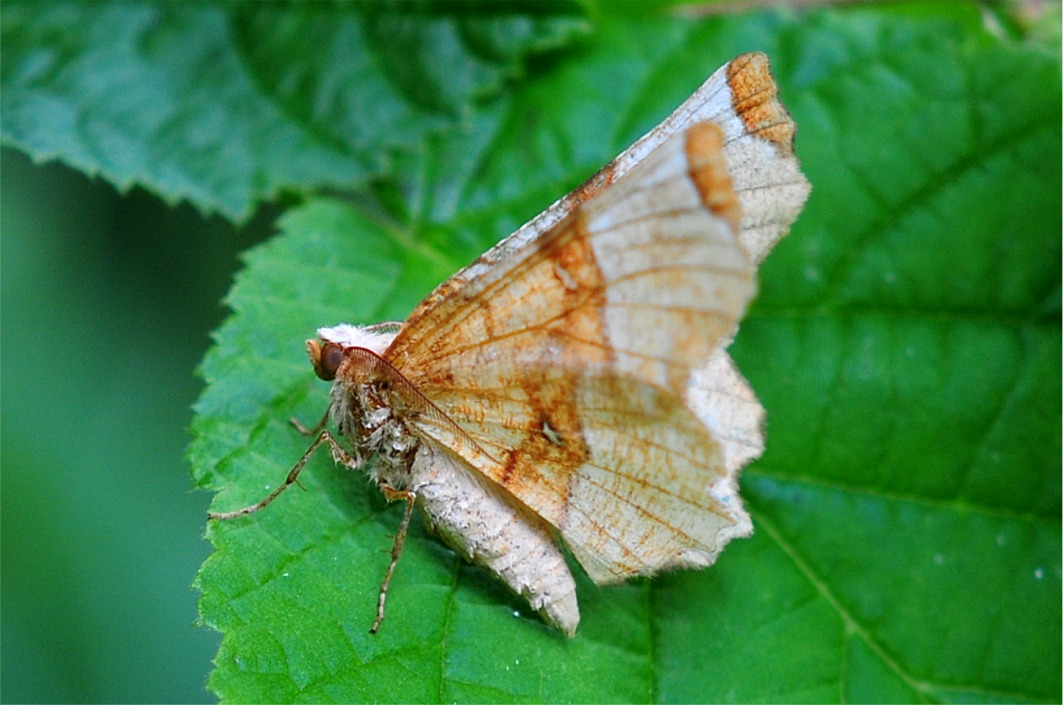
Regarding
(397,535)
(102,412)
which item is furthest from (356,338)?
(102,412)

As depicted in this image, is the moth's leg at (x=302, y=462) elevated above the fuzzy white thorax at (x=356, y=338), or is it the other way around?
the fuzzy white thorax at (x=356, y=338)

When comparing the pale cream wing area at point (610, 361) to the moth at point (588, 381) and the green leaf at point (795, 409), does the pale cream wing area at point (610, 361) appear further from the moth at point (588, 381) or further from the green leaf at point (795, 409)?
the green leaf at point (795, 409)

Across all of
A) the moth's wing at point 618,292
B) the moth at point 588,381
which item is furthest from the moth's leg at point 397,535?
the moth's wing at point 618,292

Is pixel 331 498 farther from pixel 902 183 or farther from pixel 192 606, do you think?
pixel 902 183

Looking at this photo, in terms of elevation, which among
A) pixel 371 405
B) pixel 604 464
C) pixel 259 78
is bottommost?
pixel 604 464

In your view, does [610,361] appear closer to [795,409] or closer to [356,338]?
[356,338]

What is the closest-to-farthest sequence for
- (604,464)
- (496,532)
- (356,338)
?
(604,464) < (496,532) < (356,338)

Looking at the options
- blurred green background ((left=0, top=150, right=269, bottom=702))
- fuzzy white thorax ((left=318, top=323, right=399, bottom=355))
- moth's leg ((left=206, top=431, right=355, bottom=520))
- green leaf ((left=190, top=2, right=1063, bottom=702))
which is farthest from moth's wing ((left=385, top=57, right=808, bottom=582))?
blurred green background ((left=0, top=150, right=269, bottom=702))

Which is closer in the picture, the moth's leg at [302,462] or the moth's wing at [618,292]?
the moth's wing at [618,292]
